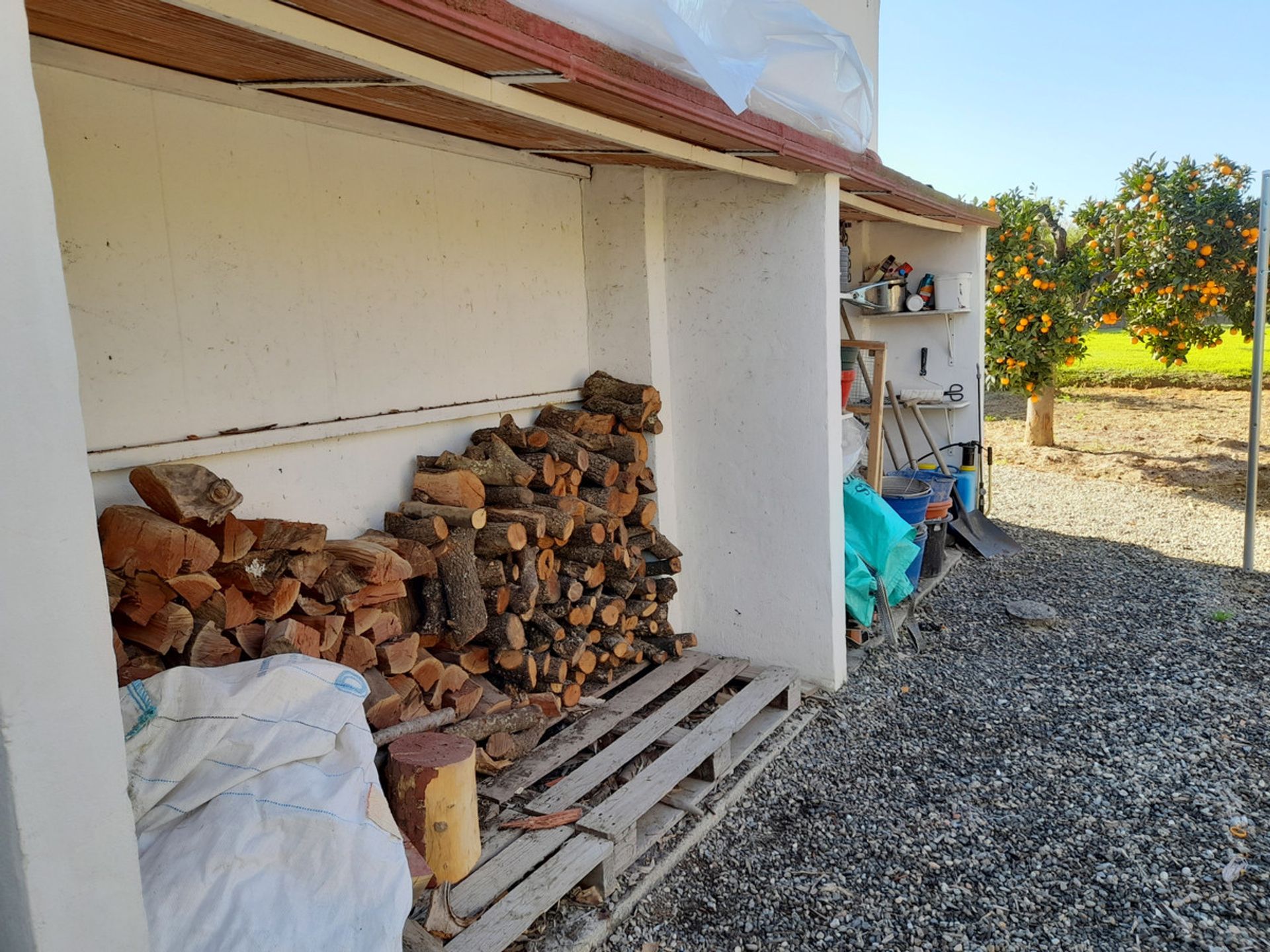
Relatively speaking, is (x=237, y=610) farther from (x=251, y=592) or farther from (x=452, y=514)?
(x=452, y=514)

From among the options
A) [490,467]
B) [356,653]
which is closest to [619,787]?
[356,653]

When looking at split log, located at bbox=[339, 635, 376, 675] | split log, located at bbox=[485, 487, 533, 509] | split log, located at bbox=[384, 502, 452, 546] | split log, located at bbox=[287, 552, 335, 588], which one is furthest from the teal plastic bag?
split log, located at bbox=[287, 552, 335, 588]

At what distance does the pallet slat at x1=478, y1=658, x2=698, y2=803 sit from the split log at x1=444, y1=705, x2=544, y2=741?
125mm

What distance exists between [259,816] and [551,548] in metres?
1.89

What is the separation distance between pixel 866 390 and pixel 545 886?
4890 millimetres

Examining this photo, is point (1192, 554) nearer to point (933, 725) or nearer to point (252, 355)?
point (933, 725)

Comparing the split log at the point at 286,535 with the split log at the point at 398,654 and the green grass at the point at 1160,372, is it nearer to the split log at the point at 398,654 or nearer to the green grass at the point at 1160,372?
the split log at the point at 398,654

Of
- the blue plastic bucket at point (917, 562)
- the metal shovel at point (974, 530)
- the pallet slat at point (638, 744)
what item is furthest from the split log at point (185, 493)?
the metal shovel at point (974, 530)

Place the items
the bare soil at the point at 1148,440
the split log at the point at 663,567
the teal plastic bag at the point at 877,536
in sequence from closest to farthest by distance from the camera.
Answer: the split log at the point at 663,567 < the teal plastic bag at the point at 877,536 < the bare soil at the point at 1148,440

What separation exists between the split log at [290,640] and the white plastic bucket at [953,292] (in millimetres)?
6109

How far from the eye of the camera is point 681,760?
11.3ft

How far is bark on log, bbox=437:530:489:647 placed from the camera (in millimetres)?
3295

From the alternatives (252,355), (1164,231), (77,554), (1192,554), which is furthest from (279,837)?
(1164,231)

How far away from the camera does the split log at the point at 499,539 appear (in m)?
3.46
